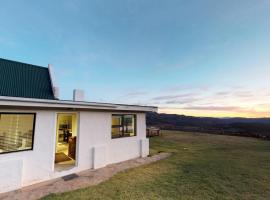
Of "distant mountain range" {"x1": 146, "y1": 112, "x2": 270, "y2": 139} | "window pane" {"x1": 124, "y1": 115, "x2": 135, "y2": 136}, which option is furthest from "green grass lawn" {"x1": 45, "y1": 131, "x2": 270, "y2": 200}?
"distant mountain range" {"x1": 146, "y1": 112, "x2": 270, "y2": 139}

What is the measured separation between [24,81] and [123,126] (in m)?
5.77

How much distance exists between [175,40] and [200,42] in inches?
78.2

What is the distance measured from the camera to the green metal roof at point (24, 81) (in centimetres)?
670

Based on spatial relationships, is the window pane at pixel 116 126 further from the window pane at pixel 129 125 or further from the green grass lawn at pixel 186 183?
the green grass lawn at pixel 186 183

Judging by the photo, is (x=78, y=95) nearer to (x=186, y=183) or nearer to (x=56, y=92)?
(x=56, y=92)

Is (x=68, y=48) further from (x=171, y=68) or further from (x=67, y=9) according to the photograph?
(x=171, y=68)

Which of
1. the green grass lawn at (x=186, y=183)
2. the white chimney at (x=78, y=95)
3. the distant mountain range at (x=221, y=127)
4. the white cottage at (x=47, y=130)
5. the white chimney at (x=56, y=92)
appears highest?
the white chimney at (x=56, y=92)

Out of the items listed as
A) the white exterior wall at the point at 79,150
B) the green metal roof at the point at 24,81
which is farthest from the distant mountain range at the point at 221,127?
the green metal roof at the point at 24,81

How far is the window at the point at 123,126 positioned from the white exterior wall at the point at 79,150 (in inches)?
10.2

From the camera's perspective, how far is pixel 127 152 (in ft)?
23.8

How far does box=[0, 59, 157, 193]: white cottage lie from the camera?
413cm

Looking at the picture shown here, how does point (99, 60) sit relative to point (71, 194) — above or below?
above

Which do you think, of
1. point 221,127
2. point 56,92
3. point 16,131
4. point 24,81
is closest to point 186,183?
point 16,131

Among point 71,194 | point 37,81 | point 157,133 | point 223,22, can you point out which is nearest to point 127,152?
point 71,194
